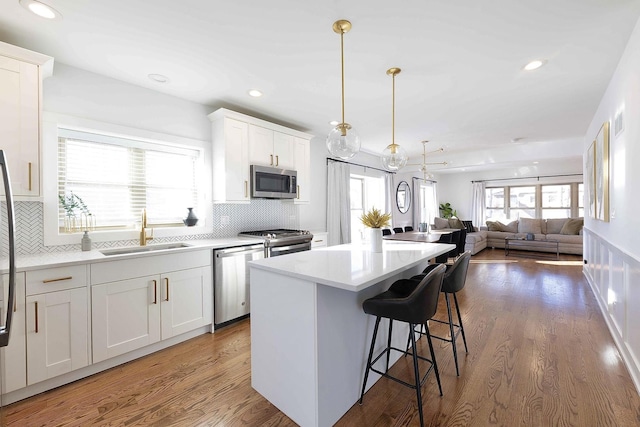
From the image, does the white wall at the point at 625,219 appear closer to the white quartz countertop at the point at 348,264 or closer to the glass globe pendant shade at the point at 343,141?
the white quartz countertop at the point at 348,264

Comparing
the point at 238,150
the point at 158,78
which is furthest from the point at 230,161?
the point at 158,78

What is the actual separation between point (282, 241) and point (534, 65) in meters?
3.00

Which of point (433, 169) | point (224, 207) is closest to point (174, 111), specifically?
point (224, 207)

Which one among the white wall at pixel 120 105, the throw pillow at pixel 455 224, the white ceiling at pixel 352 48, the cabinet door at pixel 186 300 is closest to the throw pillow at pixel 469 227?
the throw pillow at pixel 455 224

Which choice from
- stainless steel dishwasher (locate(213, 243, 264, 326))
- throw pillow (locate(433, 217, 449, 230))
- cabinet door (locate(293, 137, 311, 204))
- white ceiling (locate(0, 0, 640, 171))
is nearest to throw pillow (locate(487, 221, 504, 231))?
throw pillow (locate(433, 217, 449, 230))

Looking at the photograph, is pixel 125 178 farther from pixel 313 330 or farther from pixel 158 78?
pixel 313 330

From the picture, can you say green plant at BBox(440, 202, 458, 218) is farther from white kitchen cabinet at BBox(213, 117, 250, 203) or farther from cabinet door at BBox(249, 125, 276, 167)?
white kitchen cabinet at BBox(213, 117, 250, 203)

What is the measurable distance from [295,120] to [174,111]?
5.16ft

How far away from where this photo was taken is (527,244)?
755 cm

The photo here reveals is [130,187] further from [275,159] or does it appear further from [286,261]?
[286,261]

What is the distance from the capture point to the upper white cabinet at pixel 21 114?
2.00 metres

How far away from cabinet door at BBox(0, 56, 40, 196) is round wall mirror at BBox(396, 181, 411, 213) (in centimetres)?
679

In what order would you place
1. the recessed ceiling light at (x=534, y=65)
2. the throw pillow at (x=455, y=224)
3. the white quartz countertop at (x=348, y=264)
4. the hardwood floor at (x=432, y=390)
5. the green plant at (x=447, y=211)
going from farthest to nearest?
the green plant at (x=447, y=211) → the throw pillow at (x=455, y=224) → the recessed ceiling light at (x=534, y=65) → the hardwood floor at (x=432, y=390) → the white quartz countertop at (x=348, y=264)

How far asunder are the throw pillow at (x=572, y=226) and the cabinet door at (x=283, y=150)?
750 cm
